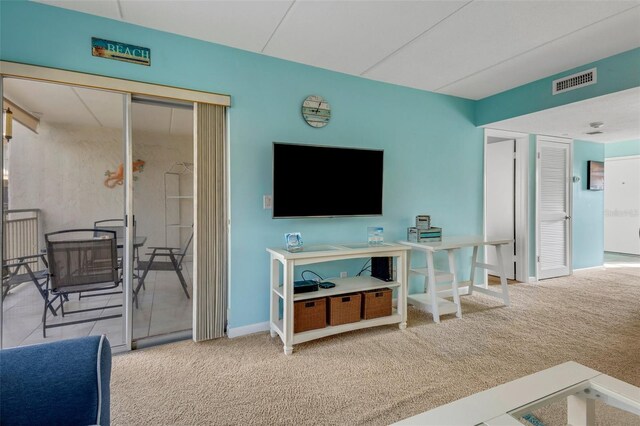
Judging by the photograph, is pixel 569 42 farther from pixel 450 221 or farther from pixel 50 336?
pixel 50 336

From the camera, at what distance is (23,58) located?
6.61ft

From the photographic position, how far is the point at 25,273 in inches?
85.0

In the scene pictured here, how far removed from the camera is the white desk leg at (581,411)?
1.36 metres

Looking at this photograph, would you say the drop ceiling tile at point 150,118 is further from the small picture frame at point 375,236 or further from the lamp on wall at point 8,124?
the small picture frame at point 375,236

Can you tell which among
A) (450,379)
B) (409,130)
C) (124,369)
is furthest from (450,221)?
(124,369)

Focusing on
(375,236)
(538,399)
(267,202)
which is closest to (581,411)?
(538,399)

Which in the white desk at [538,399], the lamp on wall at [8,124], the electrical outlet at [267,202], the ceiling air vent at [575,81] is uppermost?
the ceiling air vent at [575,81]

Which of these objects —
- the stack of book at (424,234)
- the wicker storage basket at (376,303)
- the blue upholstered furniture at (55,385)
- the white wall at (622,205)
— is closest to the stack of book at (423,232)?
the stack of book at (424,234)

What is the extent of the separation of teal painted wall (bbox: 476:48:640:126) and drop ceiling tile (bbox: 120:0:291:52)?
285cm

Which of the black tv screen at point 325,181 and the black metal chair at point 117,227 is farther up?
the black tv screen at point 325,181

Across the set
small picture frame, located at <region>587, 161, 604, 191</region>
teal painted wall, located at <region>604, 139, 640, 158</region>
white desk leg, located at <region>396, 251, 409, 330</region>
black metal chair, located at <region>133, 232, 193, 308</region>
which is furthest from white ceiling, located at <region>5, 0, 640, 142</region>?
teal painted wall, located at <region>604, 139, 640, 158</region>

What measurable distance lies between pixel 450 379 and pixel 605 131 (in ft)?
14.8

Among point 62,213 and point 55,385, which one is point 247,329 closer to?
point 62,213

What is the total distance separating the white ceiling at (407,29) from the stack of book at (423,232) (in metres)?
1.55
